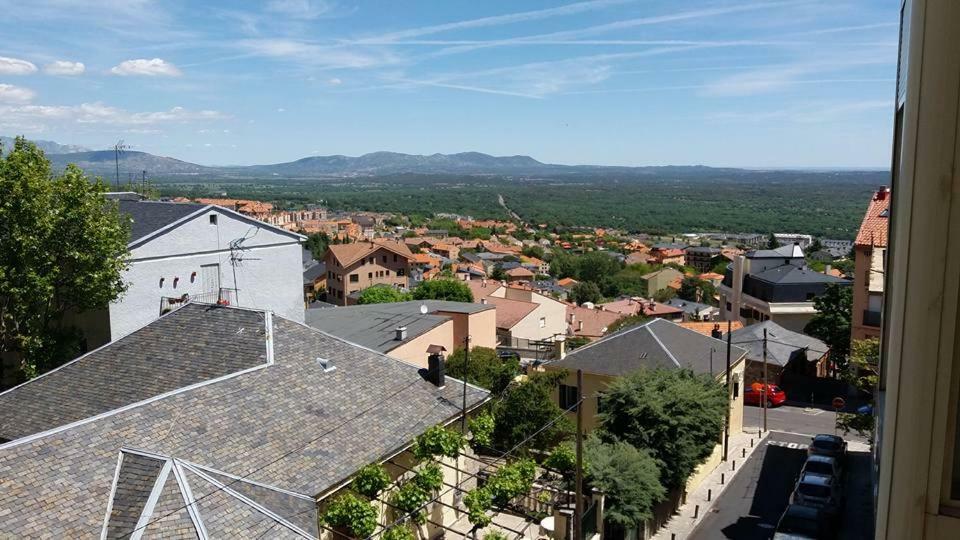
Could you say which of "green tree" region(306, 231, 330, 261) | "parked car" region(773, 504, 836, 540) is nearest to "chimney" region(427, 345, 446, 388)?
"parked car" region(773, 504, 836, 540)

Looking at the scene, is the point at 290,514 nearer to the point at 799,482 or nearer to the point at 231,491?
the point at 231,491

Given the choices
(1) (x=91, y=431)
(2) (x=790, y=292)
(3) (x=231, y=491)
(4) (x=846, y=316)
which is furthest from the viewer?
(2) (x=790, y=292)

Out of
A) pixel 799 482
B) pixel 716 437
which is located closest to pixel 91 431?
pixel 716 437

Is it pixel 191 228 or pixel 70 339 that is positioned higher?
pixel 191 228

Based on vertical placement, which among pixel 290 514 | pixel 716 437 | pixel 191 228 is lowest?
pixel 716 437

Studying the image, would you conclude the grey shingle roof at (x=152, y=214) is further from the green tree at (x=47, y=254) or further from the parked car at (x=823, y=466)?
the parked car at (x=823, y=466)

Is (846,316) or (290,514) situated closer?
(290,514)

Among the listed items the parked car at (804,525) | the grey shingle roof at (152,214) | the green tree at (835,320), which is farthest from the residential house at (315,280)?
the parked car at (804,525)
